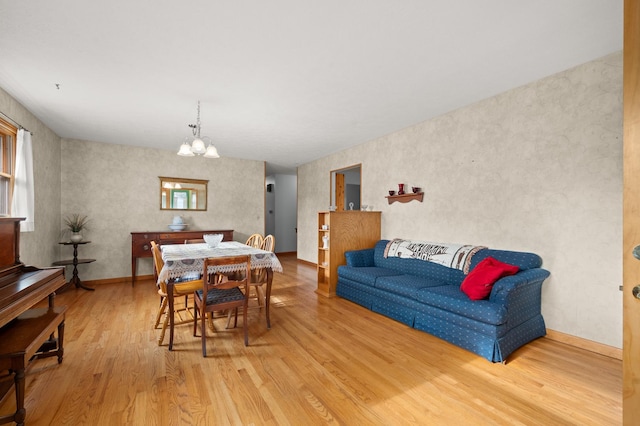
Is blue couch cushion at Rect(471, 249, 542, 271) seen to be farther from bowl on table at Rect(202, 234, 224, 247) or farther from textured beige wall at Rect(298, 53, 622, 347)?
bowl on table at Rect(202, 234, 224, 247)

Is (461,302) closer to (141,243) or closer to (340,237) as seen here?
(340,237)

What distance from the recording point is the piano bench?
1.50 metres

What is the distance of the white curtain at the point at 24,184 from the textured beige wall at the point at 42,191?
0.19m

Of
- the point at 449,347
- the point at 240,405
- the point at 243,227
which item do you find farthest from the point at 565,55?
the point at 243,227

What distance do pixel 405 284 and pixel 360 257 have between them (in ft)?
3.63

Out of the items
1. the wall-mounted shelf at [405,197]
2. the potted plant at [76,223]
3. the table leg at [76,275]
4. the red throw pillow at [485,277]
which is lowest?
the table leg at [76,275]

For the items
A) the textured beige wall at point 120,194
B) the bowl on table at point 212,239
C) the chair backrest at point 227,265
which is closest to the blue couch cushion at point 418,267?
the chair backrest at point 227,265

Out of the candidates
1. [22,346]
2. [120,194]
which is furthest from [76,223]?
[22,346]

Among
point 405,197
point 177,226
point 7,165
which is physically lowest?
point 177,226

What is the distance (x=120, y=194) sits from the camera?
5223mm

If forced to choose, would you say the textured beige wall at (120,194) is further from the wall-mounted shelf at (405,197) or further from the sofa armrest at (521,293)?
the sofa armrest at (521,293)

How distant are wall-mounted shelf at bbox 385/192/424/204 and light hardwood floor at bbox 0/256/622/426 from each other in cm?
189

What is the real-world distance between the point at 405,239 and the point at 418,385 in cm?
245

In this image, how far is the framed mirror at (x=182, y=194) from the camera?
5605mm
